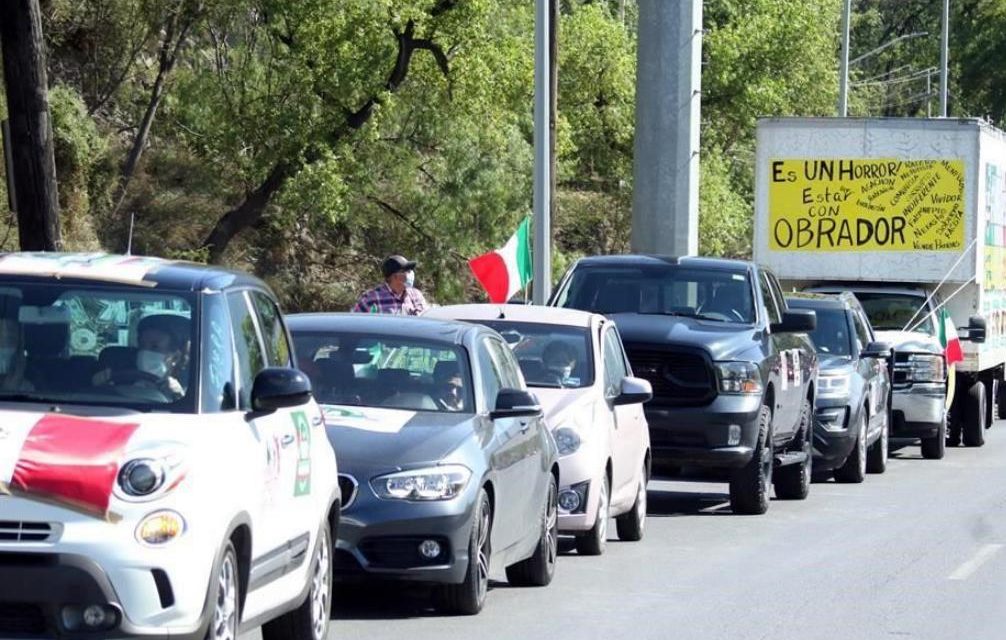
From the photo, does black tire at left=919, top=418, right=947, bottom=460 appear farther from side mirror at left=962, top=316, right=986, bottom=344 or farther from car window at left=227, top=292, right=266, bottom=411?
car window at left=227, top=292, right=266, bottom=411

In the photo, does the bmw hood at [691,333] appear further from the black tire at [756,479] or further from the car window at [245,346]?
the car window at [245,346]

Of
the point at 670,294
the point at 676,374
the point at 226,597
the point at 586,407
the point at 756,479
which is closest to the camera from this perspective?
the point at 226,597

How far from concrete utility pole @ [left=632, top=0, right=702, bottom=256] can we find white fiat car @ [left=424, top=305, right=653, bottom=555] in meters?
11.5

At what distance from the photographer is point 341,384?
451 inches

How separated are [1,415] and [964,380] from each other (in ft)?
70.0

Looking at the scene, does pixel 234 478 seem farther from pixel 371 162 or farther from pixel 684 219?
pixel 371 162

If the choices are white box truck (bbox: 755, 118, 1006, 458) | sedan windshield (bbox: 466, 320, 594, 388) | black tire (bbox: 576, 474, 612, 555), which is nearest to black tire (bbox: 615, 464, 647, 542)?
black tire (bbox: 576, 474, 612, 555)

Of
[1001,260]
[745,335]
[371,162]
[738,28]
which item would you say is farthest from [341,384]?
[738,28]

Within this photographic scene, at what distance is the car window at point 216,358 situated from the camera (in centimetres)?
780

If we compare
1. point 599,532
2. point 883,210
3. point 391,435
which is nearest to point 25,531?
point 391,435

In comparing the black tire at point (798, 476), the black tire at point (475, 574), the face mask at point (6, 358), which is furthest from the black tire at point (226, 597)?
the black tire at point (798, 476)

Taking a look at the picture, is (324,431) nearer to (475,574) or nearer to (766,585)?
(475,574)

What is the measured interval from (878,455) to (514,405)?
12324 millimetres

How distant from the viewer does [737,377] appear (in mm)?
16719
